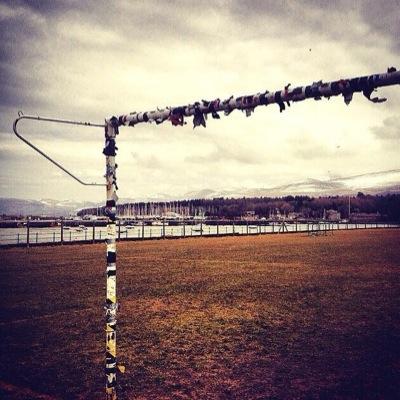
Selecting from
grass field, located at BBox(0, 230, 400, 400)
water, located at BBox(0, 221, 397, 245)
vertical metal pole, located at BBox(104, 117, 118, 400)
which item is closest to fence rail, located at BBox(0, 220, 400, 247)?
water, located at BBox(0, 221, 397, 245)

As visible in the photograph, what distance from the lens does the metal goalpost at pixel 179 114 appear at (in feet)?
10.8

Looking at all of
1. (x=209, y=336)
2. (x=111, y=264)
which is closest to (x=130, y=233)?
(x=209, y=336)

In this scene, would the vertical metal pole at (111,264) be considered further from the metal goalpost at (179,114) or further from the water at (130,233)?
the water at (130,233)

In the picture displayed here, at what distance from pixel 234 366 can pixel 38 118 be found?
16.8 feet

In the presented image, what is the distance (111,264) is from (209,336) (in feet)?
15.3

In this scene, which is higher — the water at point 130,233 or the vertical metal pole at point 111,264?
the vertical metal pole at point 111,264

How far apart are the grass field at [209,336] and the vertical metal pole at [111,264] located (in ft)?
4.27

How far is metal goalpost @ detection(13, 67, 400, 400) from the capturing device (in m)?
3.30

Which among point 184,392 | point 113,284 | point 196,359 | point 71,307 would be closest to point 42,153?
point 113,284

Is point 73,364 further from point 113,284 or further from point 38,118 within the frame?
point 38,118

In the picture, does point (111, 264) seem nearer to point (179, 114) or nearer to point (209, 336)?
point (179, 114)

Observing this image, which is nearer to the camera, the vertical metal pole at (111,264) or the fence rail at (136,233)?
the vertical metal pole at (111,264)

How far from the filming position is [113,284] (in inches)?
171

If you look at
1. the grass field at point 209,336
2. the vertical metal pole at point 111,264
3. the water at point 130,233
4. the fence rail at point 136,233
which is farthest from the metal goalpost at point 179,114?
the fence rail at point 136,233
